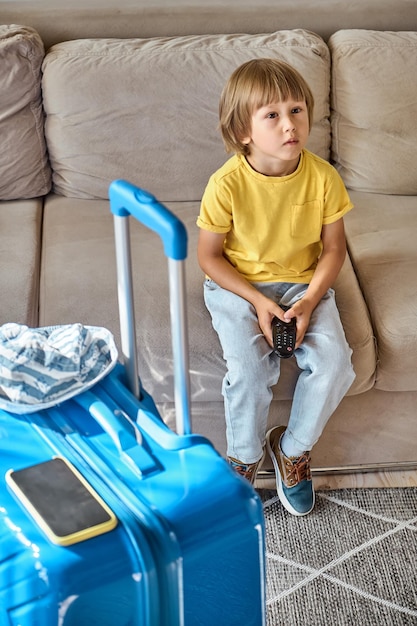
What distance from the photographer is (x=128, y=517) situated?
104cm

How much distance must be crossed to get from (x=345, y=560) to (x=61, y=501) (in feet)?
2.83

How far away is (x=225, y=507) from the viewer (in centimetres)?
107

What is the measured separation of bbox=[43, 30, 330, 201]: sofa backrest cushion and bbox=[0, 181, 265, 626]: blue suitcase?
1.05 metres

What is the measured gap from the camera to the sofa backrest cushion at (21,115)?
2150 mm

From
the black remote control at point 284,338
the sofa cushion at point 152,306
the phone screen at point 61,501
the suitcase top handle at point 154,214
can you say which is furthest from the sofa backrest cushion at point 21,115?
the phone screen at point 61,501

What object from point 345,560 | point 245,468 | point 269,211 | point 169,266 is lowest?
point 345,560

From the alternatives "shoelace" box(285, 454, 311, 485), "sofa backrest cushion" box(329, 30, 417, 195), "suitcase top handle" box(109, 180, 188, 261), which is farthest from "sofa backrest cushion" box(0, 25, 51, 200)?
"suitcase top handle" box(109, 180, 188, 261)

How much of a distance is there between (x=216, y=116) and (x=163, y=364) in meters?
0.75

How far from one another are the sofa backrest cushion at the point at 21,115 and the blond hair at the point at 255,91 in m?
0.65

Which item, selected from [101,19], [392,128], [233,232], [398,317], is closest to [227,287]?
[233,232]

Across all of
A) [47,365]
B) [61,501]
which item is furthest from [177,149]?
[61,501]

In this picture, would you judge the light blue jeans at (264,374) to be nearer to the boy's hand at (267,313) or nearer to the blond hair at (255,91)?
the boy's hand at (267,313)

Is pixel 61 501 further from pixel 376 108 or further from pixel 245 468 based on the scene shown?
pixel 376 108

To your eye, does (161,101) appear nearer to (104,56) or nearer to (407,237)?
(104,56)
